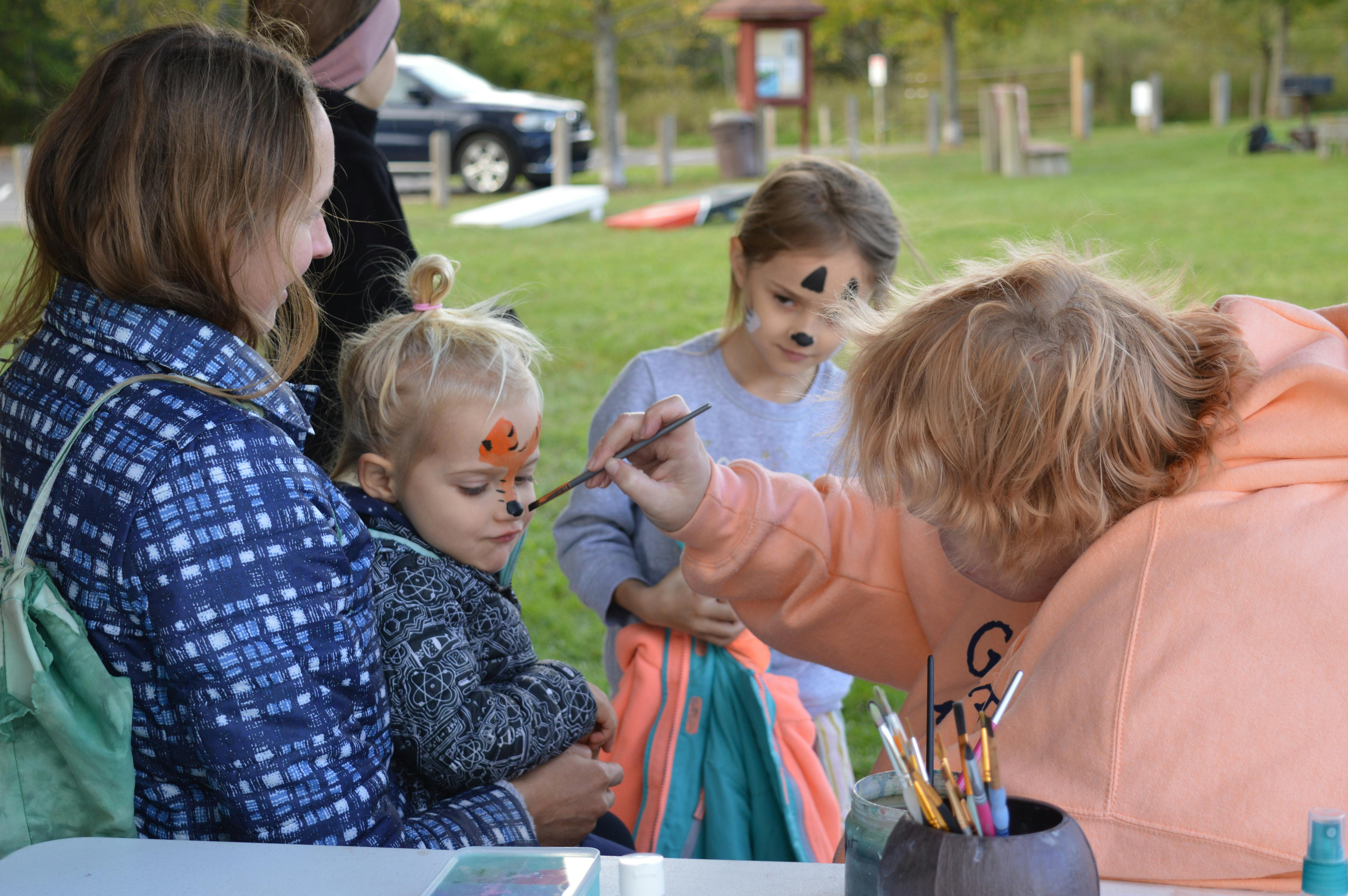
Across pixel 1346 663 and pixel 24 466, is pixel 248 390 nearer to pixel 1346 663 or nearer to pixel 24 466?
pixel 24 466

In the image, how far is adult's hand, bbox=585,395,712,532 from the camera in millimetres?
1738

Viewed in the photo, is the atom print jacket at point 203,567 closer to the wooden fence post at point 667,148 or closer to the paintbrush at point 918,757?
the paintbrush at point 918,757

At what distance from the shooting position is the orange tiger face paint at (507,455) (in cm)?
176

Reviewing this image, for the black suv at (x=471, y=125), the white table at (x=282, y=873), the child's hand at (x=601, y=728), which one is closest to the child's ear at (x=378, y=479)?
the child's hand at (x=601, y=728)

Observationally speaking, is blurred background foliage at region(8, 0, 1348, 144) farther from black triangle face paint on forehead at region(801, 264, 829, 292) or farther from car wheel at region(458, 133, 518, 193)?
black triangle face paint on forehead at region(801, 264, 829, 292)

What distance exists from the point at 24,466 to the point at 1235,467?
1303 mm

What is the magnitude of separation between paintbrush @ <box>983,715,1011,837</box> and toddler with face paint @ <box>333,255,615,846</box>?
856 millimetres

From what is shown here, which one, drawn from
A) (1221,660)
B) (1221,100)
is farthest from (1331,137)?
(1221,660)

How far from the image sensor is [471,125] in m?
13.7

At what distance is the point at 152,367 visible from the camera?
1242 millimetres

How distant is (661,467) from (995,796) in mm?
971

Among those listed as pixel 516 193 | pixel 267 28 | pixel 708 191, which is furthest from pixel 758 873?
pixel 516 193

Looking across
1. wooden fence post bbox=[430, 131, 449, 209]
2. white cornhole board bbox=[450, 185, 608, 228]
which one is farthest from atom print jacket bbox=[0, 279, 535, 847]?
wooden fence post bbox=[430, 131, 449, 209]

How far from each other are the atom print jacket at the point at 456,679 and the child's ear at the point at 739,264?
0.93m
